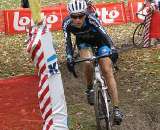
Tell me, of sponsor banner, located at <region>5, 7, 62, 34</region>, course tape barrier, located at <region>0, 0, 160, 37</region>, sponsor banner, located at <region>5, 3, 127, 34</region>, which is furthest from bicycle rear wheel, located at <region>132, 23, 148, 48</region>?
sponsor banner, located at <region>5, 7, 62, 34</region>

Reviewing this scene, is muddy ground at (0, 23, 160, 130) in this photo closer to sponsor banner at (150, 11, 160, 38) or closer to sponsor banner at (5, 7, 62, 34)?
sponsor banner at (150, 11, 160, 38)

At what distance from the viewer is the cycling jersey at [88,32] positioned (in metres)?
7.99

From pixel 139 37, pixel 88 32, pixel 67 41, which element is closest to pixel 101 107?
pixel 67 41

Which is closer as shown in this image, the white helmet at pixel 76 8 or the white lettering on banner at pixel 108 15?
the white helmet at pixel 76 8

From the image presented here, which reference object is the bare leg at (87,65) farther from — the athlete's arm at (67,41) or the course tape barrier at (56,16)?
the course tape barrier at (56,16)

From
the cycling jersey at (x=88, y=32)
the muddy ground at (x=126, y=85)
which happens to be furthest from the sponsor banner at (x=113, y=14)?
the cycling jersey at (x=88, y=32)

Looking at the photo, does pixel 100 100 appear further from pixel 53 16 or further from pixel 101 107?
pixel 53 16

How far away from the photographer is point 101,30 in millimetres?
7973

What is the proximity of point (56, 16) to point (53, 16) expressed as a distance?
13 cm

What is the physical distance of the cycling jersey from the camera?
799cm

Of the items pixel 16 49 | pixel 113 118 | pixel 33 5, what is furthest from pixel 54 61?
pixel 16 49

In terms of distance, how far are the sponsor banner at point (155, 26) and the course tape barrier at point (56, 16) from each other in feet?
14.6

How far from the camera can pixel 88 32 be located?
8.20 m

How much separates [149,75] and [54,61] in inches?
212
